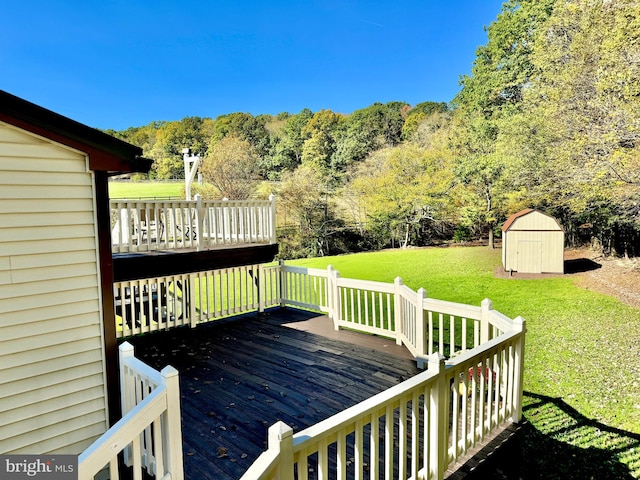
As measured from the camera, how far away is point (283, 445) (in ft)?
5.89

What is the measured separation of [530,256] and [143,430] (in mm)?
14354

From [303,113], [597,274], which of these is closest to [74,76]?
[303,113]

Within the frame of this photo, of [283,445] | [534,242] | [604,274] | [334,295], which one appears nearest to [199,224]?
[334,295]

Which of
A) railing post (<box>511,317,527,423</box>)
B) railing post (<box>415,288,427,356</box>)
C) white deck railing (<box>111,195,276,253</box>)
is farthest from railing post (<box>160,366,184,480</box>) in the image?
white deck railing (<box>111,195,276,253</box>)

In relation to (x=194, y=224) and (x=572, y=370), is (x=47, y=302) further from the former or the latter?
(x=572, y=370)

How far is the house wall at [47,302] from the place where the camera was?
2.97 metres

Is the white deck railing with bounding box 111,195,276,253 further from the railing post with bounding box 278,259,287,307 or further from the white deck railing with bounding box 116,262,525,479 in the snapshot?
the white deck railing with bounding box 116,262,525,479

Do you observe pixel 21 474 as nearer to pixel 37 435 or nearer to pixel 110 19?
pixel 37 435

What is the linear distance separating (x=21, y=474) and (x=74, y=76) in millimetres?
51576

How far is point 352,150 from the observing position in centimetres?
3003

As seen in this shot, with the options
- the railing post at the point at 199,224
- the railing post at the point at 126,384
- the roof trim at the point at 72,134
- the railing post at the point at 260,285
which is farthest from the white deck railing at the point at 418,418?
the railing post at the point at 199,224

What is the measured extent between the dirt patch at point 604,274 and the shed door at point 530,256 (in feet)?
0.74

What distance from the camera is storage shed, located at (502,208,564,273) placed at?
13758mm

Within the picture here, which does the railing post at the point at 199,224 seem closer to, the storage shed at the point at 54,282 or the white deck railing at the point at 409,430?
the storage shed at the point at 54,282
